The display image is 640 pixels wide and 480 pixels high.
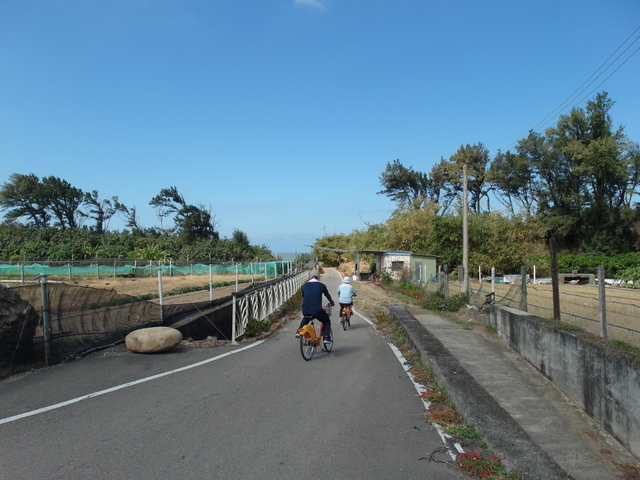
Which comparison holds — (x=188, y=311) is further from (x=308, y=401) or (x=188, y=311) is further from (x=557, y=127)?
(x=557, y=127)

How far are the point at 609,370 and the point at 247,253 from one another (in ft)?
239

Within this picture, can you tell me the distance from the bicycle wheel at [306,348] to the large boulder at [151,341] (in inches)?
104

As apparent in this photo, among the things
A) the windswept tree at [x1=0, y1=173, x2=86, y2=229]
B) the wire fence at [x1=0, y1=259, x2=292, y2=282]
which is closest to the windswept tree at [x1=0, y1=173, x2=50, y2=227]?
the windswept tree at [x1=0, y1=173, x2=86, y2=229]

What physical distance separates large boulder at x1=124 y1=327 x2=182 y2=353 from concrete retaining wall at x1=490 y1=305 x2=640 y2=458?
6.84m

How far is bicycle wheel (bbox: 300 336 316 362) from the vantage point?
349 inches

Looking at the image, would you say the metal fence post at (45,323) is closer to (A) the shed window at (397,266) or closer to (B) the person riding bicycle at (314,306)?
(B) the person riding bicycle at (314,306)

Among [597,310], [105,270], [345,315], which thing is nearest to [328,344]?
[345,315]

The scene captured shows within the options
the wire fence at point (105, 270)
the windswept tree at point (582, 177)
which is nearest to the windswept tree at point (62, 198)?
the wire fence at point (105, 270)

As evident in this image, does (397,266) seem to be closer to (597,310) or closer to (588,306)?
(588,306)

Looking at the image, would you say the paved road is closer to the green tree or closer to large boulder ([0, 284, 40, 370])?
large boulder ([0, 284, 40, 370])

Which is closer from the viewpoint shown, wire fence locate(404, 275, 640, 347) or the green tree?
wire fence locate(404, 275, 640, 347)

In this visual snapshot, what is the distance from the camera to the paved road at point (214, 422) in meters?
4.09

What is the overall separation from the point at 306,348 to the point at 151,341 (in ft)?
9.86

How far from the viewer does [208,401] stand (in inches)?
237
